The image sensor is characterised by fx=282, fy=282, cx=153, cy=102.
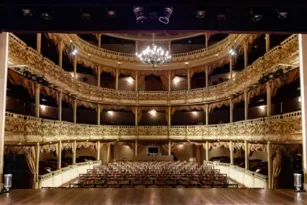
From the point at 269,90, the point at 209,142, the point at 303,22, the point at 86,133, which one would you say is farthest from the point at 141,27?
the point at 209,142

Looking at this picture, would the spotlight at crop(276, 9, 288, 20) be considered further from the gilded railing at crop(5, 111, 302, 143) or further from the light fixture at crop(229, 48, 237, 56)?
the light fixture at crop(229, 48, 237, 56)

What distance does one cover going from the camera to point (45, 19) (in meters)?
6.28

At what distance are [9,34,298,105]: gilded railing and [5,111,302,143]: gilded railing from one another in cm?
227

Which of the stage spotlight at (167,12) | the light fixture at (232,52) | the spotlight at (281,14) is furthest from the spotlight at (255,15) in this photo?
the light fixture at (232,52)

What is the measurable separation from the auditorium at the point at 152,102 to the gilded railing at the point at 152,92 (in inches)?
3.3

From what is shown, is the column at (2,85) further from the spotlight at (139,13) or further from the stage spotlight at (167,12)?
the stage spotlight at (167,12)

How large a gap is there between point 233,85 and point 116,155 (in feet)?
43.3

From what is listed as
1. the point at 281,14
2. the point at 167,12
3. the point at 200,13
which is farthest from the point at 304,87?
the point at 167,12

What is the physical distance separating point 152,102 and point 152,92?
0.93m

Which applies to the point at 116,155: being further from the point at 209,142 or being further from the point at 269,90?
the point at 269,90

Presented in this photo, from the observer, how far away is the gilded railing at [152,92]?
11.4m

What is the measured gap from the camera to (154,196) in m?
8.18

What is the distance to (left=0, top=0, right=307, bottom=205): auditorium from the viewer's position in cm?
634

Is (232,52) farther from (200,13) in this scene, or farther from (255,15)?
(200,13)
